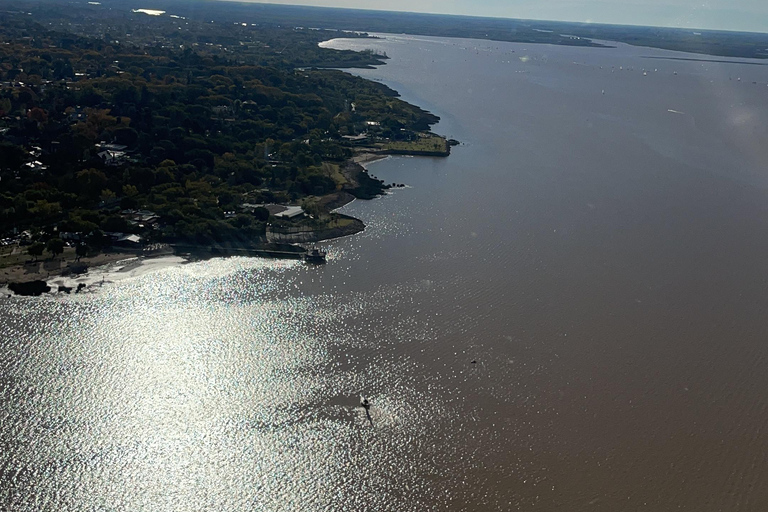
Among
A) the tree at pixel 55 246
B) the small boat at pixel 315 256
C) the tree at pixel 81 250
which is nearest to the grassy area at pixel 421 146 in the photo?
the small boat at pixel 315 256

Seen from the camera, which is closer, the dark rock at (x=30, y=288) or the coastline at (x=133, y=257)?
the dark rock at (x=30, y=288)

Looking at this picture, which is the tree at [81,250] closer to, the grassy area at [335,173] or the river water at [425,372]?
the river water at [425,372]

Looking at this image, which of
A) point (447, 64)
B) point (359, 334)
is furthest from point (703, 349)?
point (447, 64)

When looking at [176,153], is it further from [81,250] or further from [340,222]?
[81,250]

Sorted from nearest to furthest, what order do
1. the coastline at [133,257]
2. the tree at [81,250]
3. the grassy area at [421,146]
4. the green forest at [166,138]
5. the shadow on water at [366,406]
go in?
the shadow on water at [366,406]
the coastline at [133,257]
the tree at [81,250]
the green forest at [166,138]
the grassy area at [421,146]

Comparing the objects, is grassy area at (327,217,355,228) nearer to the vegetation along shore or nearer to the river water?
the vegetation along shore

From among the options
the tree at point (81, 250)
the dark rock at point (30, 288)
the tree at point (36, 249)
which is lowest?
the dark rock at point (30, 288)

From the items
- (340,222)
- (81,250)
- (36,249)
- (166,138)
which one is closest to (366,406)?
(81,250)
